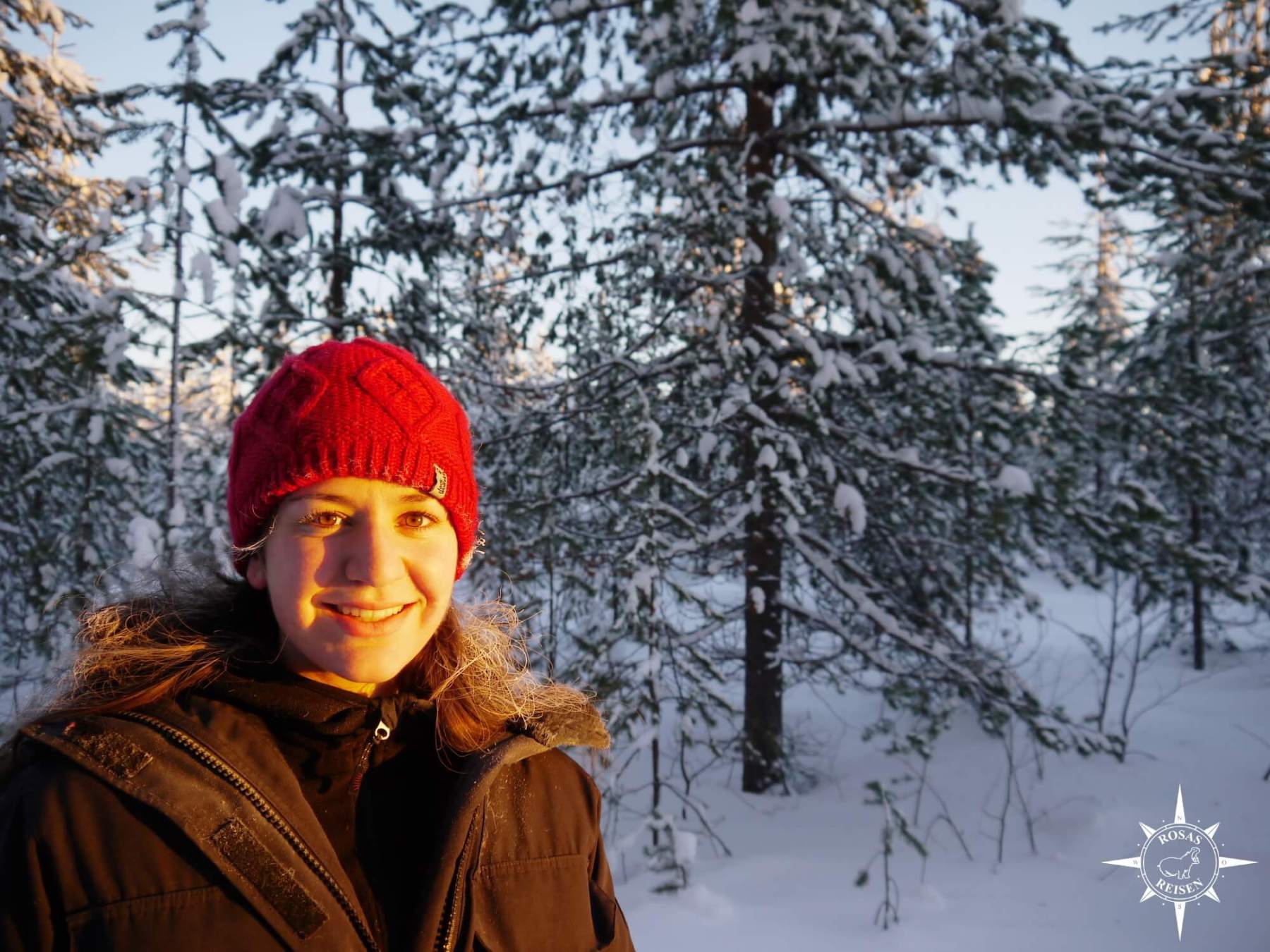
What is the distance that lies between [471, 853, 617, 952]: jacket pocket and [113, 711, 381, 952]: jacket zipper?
293 millimetres

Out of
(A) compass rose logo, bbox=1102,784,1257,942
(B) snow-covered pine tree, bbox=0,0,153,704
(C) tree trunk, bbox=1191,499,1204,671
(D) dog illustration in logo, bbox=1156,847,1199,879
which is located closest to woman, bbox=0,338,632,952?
(B) snow-covered pine tree, bbox=0,0,153,704

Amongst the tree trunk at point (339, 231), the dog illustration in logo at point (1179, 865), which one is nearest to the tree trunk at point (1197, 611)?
the dog illustration in logo at point (1179, 865)

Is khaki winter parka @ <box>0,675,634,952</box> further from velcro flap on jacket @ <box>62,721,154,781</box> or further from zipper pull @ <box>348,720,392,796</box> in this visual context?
zipper pull @ <box>348,720,392,796</box>

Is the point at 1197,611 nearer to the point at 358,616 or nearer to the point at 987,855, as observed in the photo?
the point at 987,855

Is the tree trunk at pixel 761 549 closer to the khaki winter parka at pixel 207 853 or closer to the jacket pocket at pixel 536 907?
the jacket pocket at pixel 536 907

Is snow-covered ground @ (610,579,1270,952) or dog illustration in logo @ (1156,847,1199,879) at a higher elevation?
dog illustration in logo @ (1156,847,1199,879)

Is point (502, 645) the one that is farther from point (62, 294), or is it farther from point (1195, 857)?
point (62, 294)

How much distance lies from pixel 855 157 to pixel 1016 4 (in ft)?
6.07

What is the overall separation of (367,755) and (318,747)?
0.11 metres

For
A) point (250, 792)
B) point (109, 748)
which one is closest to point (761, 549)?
point (250, 792)

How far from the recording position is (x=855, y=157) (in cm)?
742

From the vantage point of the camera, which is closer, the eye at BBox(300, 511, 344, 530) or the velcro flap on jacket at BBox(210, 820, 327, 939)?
the velcro flap on jacket at BBox(210, 820, 327, 939)

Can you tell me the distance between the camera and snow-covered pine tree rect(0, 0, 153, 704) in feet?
18.6

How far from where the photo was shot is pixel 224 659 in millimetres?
1531
